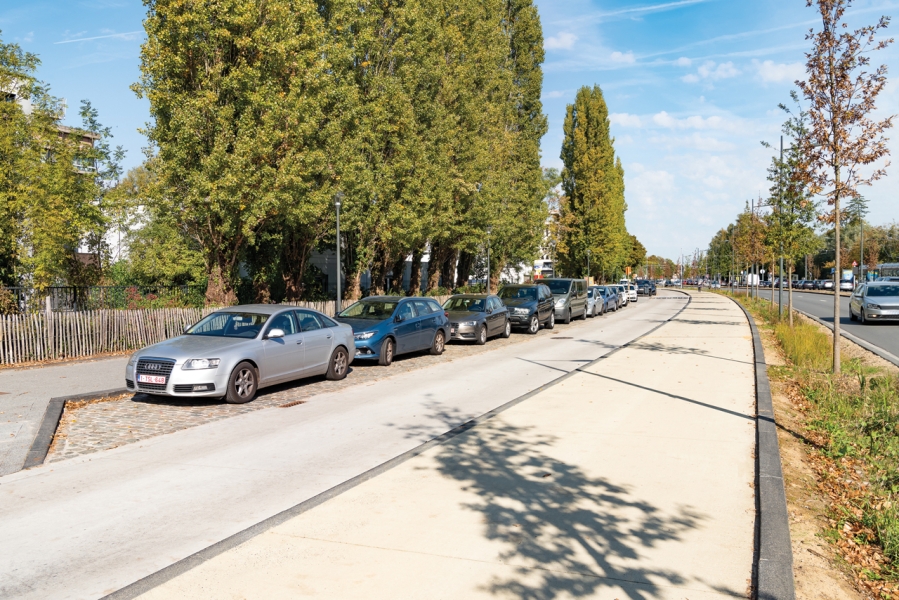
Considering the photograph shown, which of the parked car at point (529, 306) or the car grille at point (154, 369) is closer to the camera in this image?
the car grille at point (154, 369)

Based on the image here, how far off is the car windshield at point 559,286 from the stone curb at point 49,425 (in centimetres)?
2264

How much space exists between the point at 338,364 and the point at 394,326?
295 cm

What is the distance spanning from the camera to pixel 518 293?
27.1m

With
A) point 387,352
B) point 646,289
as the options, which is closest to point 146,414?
point 387,352

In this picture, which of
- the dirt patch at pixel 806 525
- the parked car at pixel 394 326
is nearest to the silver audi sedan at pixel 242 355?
the parked car at pixel 394 326

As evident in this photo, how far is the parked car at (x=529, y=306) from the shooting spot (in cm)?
2508

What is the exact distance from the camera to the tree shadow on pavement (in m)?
4.33

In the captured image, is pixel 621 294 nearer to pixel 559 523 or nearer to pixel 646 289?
pixel 646 289

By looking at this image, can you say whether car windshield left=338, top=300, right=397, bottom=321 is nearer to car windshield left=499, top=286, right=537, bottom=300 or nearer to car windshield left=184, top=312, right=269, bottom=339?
car windshield left=184, top=312, right=269, bottom=339

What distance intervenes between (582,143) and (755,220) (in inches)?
765

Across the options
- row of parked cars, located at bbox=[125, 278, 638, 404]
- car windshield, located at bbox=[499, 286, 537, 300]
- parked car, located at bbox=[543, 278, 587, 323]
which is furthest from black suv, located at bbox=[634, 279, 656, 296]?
row of parked cars, located at bbox=[125, 278, 638, 404]

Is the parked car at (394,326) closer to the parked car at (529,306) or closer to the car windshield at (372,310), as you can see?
the car windshield at (372,310)

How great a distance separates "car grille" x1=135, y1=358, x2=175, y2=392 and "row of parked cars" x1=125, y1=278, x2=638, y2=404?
15mm

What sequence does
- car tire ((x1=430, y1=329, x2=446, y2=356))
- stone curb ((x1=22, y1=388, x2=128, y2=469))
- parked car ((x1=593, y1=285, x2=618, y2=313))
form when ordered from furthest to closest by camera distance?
parked car ((x1=593, y1=285, x2=618, y2=313)), car tire ((x1=430, y1=329, x2=446, y2=356)), stone curb ((x1=22, y1=388, x2=128, y2=469))
